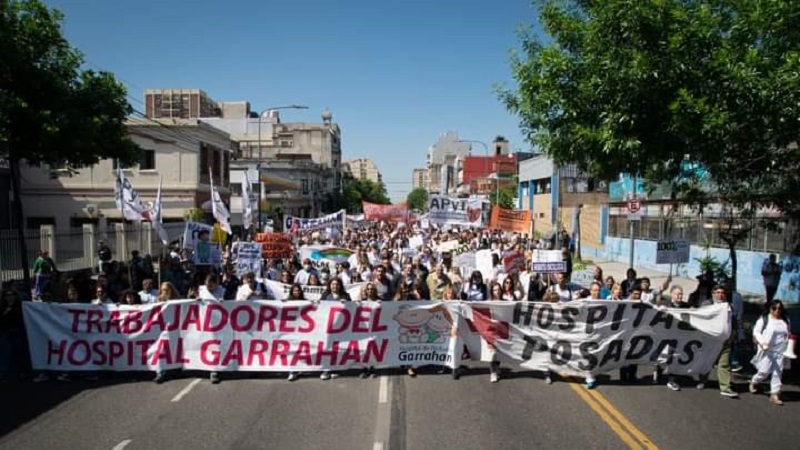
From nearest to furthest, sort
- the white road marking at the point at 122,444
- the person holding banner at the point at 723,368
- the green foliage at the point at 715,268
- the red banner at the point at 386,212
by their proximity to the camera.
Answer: the white road marking at the point at 122,444 < the person holding banner at the point at 723,368 < the green foliage at the point at 715,268 < the red banner at the point at 386,212

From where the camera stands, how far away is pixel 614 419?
725 cm

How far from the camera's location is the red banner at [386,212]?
2891 cm

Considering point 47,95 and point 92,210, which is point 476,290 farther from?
point 92,210

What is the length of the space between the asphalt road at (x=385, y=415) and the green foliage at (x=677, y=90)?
3320 mm

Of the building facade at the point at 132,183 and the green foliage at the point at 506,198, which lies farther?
the green foliage at the point at 506,198

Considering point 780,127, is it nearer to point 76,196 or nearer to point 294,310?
point 294,310

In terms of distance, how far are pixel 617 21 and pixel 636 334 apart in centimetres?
455

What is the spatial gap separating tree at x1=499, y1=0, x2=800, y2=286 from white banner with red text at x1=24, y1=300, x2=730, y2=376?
235 cm

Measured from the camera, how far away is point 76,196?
31.4 metres

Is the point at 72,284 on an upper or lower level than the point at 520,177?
lower

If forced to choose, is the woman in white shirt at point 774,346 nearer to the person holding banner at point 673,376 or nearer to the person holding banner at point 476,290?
the person holding banner at point 673,376

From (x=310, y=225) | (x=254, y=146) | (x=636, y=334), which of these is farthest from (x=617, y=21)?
(x=254, y=146)

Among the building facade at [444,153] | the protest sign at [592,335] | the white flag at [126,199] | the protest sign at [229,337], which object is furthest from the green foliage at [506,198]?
the building facade at [444,153]

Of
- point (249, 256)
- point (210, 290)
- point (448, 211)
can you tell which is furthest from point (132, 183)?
point (210, 290)
